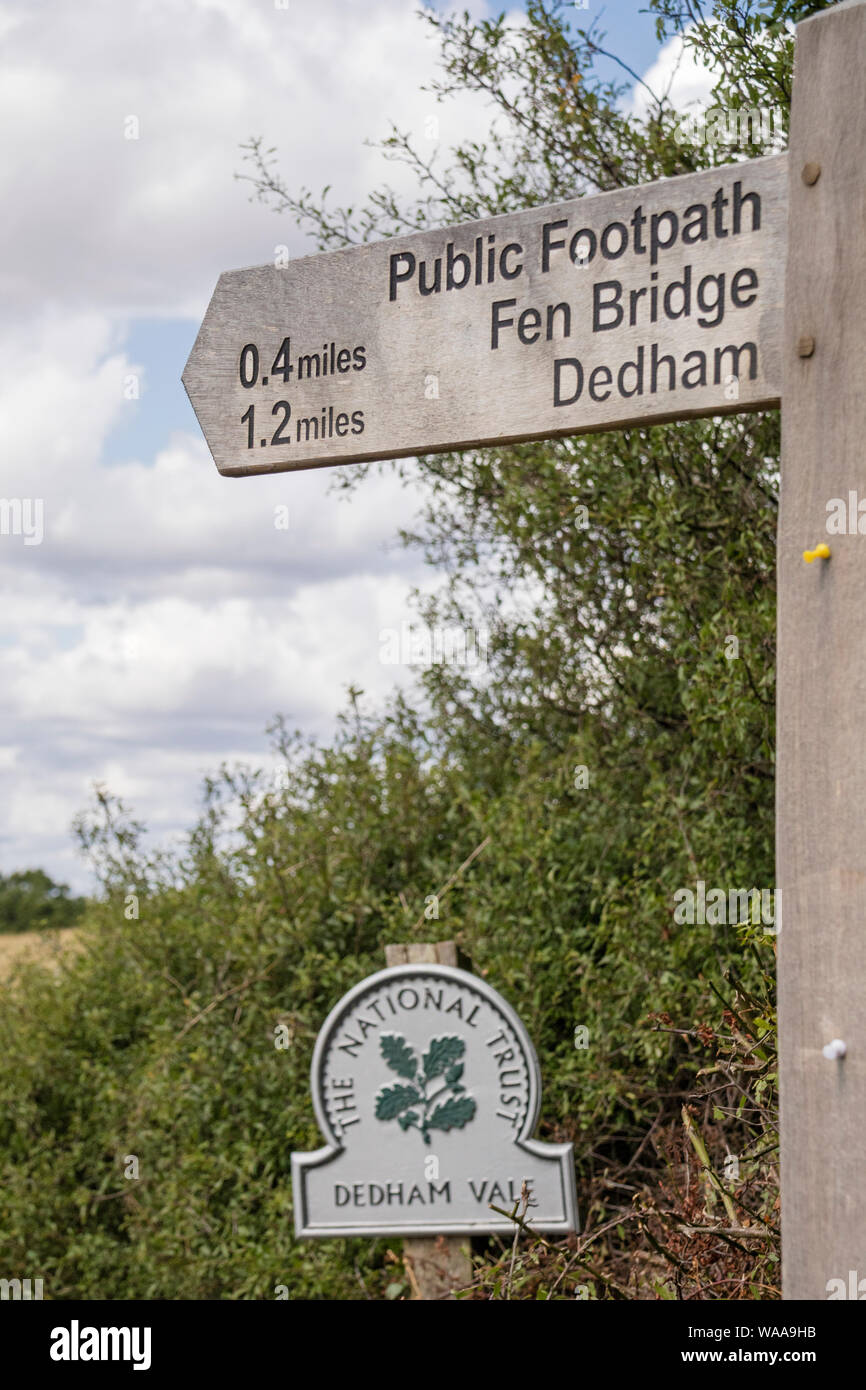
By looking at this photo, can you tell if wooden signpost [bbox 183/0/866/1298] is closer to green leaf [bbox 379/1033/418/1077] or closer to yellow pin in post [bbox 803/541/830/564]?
yellow pin in post [bbox 803/541/830/564]

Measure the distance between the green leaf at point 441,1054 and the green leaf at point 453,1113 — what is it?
12 centimetres

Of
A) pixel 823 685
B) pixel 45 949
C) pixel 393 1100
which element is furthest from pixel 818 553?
pixel 45 949

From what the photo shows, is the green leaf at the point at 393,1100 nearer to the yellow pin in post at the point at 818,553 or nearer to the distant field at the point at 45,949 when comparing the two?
the yellow pin in post at the point at 818,553

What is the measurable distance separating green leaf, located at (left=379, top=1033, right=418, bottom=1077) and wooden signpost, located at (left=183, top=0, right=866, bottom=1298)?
3.13m

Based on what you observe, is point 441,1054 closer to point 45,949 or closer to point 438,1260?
point 438,1260

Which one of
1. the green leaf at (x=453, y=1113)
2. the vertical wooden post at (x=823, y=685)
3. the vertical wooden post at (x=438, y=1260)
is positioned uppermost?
the vertical wooden post at (x=823, y=685)

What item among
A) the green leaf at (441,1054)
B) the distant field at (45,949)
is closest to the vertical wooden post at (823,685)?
the green leaf at (441,1054)

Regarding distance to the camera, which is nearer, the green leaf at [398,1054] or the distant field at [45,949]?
the green leaf at [398,1054]

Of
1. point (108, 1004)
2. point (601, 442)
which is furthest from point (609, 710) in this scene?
point (108, 1004)

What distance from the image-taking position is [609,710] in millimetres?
6664

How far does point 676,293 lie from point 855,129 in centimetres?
34

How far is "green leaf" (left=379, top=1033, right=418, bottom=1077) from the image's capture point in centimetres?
493

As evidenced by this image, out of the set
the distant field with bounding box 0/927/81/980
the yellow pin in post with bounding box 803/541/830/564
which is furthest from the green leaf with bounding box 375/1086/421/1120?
the distant field with bounding box 0/927/81/980

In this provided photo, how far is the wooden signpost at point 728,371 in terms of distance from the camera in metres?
1.76
